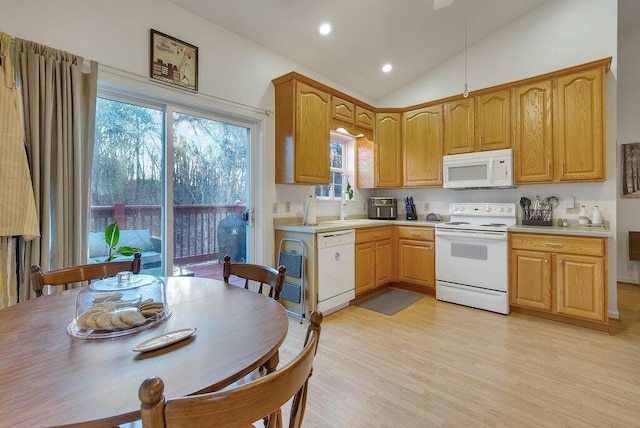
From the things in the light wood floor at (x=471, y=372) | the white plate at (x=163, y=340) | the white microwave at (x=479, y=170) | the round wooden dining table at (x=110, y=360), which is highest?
the white microwave at (x=479, y=170)

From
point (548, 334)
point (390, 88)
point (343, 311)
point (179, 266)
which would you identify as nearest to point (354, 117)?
point (390, 88)

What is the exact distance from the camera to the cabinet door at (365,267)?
3.51 metres

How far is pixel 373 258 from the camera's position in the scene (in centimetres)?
372

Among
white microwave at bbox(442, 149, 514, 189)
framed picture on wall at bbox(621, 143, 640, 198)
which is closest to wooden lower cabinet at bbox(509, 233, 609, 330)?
white microwave at bbox(442, 149, 514, 189)

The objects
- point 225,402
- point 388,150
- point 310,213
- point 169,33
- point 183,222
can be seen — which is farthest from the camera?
point 388,150

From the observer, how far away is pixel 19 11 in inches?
72.7

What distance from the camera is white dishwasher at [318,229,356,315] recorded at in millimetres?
3066

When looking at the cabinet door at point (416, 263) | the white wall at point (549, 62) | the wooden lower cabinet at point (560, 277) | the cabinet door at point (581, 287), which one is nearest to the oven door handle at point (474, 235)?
the wooden lower cabinet at point (560, 277)

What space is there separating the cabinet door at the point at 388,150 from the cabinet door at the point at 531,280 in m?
1.73

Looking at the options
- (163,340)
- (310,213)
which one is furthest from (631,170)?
(163,340)

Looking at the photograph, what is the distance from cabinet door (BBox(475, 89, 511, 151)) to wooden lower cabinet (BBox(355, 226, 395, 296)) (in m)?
1.53

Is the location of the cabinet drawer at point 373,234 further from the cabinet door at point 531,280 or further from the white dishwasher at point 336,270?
the cabinet door at point 531,280

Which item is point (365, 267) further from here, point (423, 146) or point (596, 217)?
point (596, 217)

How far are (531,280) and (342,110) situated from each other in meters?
2.74
